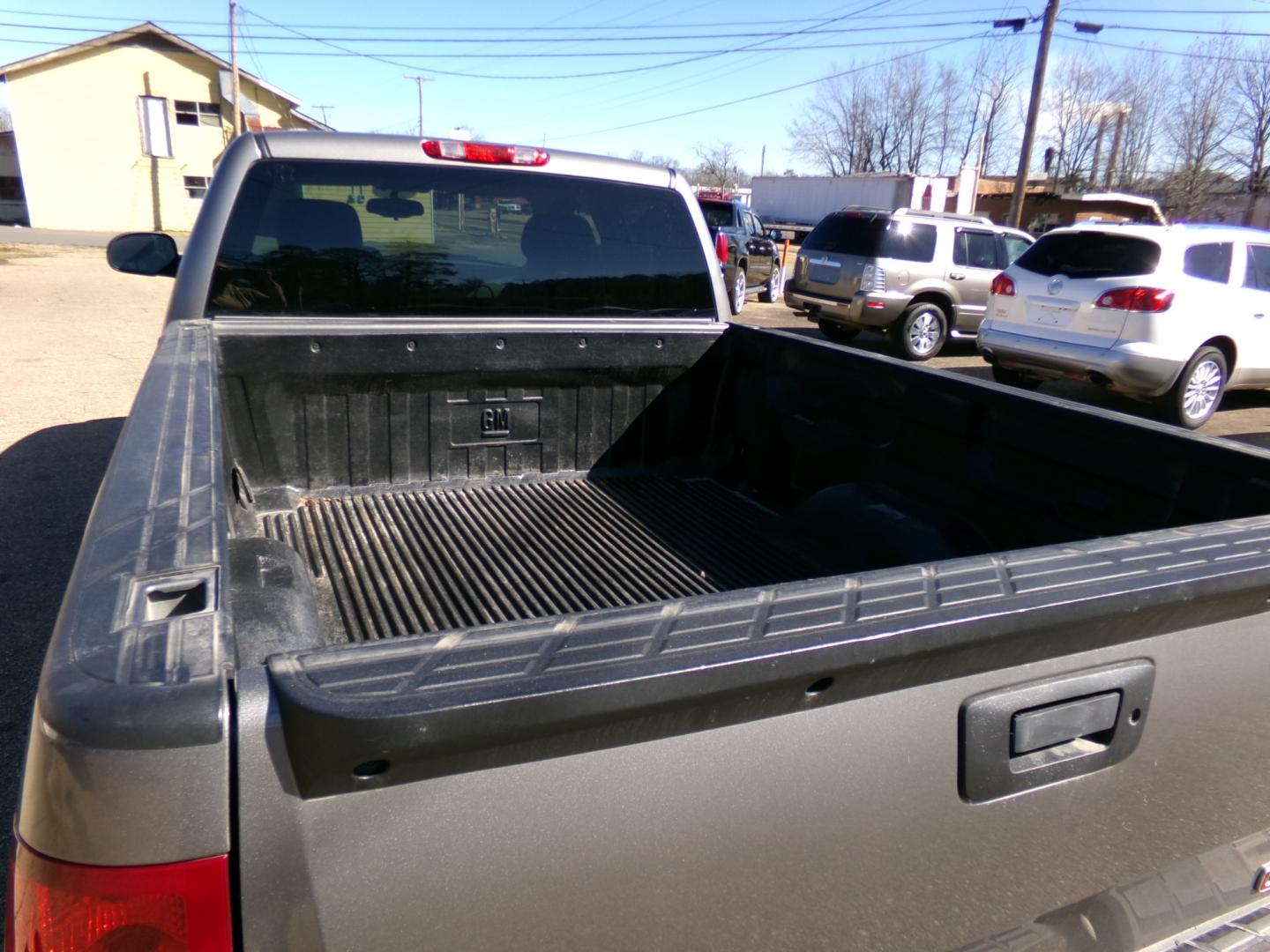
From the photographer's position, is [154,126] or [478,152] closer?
[478,152]

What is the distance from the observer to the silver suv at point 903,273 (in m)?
12.2

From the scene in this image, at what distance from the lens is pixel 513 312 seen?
11.6 ft

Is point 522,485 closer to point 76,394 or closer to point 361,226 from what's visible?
point 361,226

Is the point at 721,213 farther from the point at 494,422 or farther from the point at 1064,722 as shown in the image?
the point at 1064,722

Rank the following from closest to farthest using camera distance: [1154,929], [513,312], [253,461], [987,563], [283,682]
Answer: [283,682] → [987,563] → [1154,929] → [253,461] → [513,312]

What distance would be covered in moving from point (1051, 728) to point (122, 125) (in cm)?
3850

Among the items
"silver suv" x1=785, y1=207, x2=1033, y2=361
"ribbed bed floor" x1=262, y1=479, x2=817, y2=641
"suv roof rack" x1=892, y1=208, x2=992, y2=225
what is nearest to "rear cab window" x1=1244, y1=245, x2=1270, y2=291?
"silver suv" x1=785, y1=207, x2=1033, y2=361

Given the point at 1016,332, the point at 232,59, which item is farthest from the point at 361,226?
the point at 232,59

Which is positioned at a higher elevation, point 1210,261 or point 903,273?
point 1210,261

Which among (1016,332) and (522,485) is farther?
(1016,332)

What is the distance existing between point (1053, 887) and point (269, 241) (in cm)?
295

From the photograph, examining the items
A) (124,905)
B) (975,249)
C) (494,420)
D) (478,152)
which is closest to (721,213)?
(975,249)

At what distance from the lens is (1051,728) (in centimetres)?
128

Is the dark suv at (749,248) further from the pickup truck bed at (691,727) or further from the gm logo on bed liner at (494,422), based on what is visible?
the pickup truck bed at (691,727)
